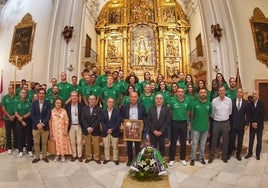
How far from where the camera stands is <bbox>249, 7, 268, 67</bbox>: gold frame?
12.0 meters

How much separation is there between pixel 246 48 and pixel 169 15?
21.7 feet

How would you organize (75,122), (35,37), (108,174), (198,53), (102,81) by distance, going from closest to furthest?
Answer: 1. (108,174)
2. (75,122)
3. (102,81)
4. (35,37)
5. (198,53)

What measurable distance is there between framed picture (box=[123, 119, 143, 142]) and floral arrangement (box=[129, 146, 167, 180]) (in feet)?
1.83

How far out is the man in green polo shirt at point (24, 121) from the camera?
5910 mm

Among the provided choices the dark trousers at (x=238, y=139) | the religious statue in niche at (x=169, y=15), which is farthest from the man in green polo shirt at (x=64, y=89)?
the religious statue in niche at (x=169, y=15)

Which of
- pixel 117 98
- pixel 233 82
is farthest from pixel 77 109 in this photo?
pixel 233 82

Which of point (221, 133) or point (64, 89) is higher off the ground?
point (64, 89)

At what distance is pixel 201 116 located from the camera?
5.33m

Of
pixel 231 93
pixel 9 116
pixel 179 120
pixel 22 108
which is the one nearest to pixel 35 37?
pixel 9 116

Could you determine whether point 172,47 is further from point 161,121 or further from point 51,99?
point 161,121

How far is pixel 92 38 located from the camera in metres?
16.1

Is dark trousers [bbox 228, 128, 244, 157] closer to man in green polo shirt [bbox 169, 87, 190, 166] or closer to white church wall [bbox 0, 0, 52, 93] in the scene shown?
man in green polo shirt [bbox 169, 87, 190, 166]

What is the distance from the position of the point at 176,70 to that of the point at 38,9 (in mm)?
8332

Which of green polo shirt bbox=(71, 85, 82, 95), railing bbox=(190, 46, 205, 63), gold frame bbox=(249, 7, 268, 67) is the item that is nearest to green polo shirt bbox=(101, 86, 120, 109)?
green polo shirt bbox=(71, 85, 82, 95)
